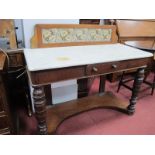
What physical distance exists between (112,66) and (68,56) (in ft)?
1.32

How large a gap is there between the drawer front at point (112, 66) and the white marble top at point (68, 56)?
5 centimetres

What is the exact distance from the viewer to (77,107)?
6.04 feet

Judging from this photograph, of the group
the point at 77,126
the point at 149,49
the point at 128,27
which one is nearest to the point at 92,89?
the point at 77,126

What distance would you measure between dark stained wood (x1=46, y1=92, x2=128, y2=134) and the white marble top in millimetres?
702

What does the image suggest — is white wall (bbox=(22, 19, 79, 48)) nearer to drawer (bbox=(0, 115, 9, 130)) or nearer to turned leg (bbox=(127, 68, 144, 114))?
drawer (bbox=(0, 115, 9, 130))

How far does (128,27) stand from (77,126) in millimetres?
1858

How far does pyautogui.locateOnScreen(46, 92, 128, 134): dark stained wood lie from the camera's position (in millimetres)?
1640

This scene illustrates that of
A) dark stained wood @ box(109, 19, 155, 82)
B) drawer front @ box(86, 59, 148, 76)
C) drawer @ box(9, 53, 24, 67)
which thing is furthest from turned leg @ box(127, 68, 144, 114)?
drawer @ box(9, 53, 24, 67)

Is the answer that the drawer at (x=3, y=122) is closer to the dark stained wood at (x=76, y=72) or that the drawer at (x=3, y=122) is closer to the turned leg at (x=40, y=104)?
the turned leg at (x=40, y=104)

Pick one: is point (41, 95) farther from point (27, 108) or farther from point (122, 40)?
point (122, 40)

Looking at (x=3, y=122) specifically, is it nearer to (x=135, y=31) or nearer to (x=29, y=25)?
(x=29, y=25)

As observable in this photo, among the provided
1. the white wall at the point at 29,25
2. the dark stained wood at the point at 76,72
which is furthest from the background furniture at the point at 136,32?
the white wall at the point at 29,25

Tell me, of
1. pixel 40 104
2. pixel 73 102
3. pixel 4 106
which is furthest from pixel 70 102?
pixel 4 106

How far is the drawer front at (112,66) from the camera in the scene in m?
1.27
